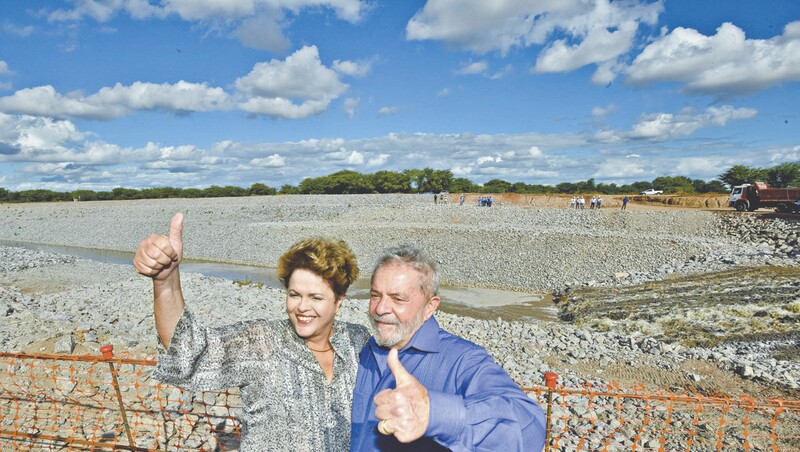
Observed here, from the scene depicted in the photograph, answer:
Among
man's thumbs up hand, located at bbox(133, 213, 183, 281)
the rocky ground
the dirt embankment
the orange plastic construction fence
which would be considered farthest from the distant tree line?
man's thumbs up hand, located at bbox(133, 213, 183, 281)

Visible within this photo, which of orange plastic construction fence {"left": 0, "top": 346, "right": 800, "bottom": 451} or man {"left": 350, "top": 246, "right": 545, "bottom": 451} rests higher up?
man {"left": 350, "top": 246, "right": 545, "bottom": 451}

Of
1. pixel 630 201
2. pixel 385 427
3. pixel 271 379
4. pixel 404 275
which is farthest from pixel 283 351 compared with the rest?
pixel 630 201

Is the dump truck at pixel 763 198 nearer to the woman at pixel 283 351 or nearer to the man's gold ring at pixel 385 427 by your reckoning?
the woman at pixel 283 351

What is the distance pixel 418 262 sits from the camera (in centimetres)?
225

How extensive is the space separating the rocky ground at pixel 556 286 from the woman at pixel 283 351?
23.7ft

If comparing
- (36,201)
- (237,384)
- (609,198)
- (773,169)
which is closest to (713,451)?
(237,384)

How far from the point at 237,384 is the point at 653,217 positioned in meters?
36.2

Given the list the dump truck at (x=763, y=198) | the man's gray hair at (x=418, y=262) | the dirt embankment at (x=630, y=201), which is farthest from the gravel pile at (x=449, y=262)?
the dirt embankment at (x=630, y=201)

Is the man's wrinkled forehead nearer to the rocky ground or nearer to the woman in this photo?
the woman

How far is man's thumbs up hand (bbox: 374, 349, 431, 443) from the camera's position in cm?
118

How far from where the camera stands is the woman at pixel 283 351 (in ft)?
6.12

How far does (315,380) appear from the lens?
2.19 meters

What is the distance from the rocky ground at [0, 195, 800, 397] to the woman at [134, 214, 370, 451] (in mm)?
7212

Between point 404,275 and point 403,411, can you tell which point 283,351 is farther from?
point 403,411
